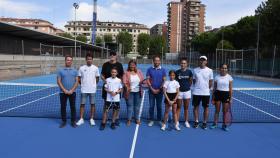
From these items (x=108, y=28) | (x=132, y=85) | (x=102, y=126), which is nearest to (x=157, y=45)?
(x=108, y=28)

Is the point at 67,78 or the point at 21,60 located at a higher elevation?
the point at 21,60

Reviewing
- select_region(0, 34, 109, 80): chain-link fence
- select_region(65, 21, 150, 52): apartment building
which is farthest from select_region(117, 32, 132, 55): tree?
select_region(0, 34, 109, 80): chain-link fence

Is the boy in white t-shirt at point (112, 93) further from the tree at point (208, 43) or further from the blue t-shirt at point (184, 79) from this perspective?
the tree at point (208, 43)

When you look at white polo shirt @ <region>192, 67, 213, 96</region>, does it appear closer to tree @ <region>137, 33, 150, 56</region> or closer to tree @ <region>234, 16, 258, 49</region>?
tree @ <region>234, 16, 258, 49</region>

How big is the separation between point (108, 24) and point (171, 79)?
477 feet

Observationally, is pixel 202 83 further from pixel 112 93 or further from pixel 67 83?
pixel 67 83

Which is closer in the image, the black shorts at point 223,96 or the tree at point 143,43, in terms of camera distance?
the black shorts at point 223,96

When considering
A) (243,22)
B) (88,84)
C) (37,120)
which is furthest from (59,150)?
(243,22)

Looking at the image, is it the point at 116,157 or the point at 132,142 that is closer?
the point at 116,157

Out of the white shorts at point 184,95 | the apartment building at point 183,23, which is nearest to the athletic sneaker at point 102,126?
the white shorts at point 184,95

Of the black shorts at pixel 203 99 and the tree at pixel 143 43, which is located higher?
the tree at pixel 143 43

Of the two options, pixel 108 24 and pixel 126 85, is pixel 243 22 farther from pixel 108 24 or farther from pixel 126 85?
pixel 108 24

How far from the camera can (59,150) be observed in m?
6.03

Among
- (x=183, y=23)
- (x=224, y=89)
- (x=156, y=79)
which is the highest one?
(x=183, y=23)
